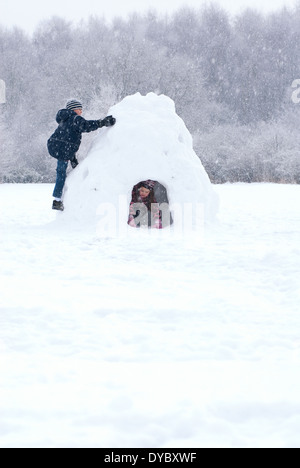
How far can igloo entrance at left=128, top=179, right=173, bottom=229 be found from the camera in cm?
670

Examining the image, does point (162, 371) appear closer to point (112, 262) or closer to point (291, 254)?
point (112, 262)

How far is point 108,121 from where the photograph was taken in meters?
6.80

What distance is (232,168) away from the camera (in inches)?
779

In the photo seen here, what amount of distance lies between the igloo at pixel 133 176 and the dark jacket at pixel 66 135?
26cm

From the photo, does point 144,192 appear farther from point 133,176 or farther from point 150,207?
point 133,176

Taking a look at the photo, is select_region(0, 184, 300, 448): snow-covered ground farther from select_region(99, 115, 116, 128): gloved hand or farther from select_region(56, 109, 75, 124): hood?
select_region(56, 109, 75, 124): hood

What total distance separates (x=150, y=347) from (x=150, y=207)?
4389mm

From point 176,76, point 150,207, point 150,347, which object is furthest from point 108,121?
point 176,76

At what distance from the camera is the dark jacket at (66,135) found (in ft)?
22.2

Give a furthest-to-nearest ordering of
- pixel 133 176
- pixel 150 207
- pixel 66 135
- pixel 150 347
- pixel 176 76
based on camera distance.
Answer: pixel 176 76
pixel 150 207
pixel 66 135
pixel 133 176
pixel 150 347

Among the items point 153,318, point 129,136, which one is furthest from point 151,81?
point 153,318

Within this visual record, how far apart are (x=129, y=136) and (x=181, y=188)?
3.12 feet

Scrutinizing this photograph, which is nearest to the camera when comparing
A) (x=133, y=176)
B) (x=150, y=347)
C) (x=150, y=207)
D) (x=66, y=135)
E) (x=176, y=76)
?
(x=150, y=347)

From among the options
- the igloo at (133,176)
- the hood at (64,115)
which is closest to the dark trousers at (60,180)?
the igloo at (133,176)
